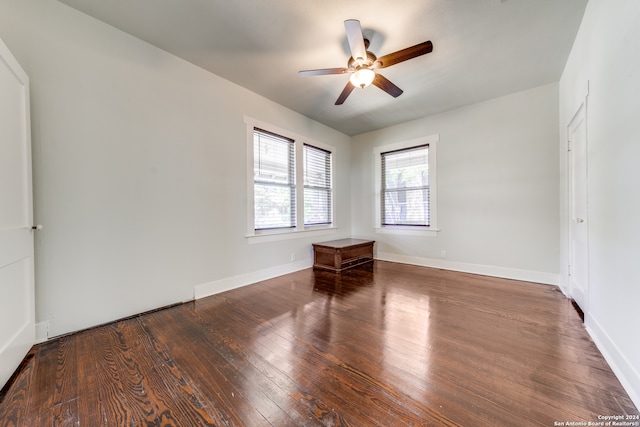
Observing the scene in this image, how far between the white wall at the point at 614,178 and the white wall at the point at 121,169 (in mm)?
3495

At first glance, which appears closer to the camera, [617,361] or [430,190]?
[617,361]

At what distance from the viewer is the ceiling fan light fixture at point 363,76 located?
7.83ft

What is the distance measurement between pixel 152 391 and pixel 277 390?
0.73 m

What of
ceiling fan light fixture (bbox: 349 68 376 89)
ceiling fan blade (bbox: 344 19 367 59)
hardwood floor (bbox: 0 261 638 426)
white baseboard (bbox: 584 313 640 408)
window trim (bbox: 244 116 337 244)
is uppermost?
ceiling fan blade (bbox: 344 19 367 59)

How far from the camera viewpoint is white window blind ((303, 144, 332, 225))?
4.39 m

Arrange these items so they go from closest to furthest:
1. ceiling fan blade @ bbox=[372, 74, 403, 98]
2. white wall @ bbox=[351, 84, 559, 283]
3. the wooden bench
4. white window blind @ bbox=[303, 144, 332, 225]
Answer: ceiling fan blade @ bbox=[372, 74, 403, 98], white wall @ bbox=[351, 84, 559, 283], the wooden bench, white window blind @ bbox=[303, 144, 332, 225]

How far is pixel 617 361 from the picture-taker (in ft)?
4.86

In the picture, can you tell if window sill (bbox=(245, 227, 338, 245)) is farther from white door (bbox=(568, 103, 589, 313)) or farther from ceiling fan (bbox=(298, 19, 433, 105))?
white door (bbox=(568, 103, 589, 313))

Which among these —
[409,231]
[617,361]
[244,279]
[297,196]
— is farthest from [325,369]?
[409,231]

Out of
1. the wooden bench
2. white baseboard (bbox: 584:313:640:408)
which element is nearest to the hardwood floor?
white baseboard (bbox: 584:313:640:408)

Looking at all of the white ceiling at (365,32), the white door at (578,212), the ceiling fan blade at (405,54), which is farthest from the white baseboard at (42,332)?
the white door at (578,212)

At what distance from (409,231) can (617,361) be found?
315 centimetres

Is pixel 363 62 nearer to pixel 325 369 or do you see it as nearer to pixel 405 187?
pixel 325 369

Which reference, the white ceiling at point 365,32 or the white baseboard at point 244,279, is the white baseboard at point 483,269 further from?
the white ceiling at point 365,32
